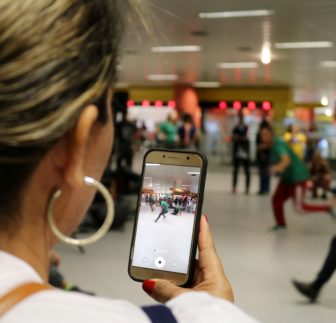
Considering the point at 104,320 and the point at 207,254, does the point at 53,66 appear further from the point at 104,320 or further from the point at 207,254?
the point at 207,254

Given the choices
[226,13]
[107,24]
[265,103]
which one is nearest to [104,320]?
[107,24]

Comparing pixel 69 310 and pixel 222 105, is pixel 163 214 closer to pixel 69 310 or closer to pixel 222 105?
pixel 69 310

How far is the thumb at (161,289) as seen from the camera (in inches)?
30.4

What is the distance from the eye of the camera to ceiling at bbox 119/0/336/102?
8305 millimetres

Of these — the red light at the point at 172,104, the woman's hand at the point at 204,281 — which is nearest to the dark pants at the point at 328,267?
the woman's hand at the point at 204,281

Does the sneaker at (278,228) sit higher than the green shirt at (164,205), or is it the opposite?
the green shirt at (164,205)

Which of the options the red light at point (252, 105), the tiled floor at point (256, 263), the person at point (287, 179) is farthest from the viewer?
the red light at point (252, 105)

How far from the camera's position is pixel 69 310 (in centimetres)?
52

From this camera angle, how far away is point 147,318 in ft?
1.82

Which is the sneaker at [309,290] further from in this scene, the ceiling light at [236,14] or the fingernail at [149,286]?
the ceiling light at [236,14]

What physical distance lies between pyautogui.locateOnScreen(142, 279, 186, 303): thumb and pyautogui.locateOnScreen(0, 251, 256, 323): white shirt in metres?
0.17

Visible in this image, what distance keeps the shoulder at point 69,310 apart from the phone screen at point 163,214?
1.45 ft

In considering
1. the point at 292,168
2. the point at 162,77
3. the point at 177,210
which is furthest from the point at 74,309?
the point at 162,77

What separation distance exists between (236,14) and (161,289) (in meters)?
8.41
